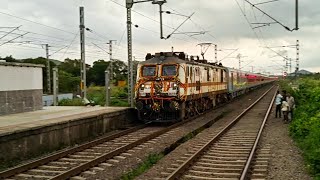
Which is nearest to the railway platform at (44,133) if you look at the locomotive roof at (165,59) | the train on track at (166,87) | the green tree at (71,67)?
the train on track at (166,87)

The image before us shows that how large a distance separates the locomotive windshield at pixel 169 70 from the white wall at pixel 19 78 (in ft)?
20.7

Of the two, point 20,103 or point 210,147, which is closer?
point 210,147

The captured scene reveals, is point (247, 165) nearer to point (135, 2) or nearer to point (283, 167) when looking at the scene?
point (283, 167)

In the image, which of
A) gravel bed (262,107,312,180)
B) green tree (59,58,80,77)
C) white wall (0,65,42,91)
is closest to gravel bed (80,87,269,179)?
gravel bed (262,107,312,180)

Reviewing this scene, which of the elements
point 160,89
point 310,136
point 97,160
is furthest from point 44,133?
point 310,136

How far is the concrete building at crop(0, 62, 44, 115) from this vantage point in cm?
1722

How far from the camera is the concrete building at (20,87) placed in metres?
17.2

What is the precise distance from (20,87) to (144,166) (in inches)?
390

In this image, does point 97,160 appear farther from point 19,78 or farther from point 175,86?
point 175,86

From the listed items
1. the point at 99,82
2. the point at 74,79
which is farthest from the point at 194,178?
the point at 99,82

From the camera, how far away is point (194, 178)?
9406 mm

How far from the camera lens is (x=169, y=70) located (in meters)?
20.3

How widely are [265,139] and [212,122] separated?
6.34 metres

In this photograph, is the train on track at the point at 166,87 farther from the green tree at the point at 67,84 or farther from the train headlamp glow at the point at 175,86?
the green tree at the point at 67,84
